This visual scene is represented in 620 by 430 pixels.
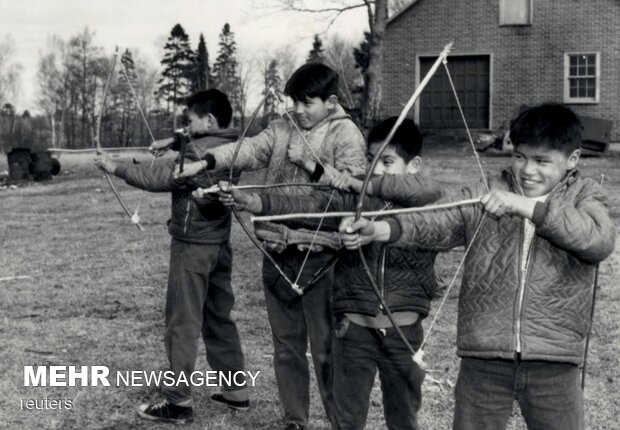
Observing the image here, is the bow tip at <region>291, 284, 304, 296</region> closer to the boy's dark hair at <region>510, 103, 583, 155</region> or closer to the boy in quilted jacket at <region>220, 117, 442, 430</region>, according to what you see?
the boy in quilted jacket at <region>220, 117, 442, 430</region>

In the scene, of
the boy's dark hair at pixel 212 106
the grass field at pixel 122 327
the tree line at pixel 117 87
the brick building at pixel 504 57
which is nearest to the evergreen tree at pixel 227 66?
the tree line at pixel 117 87

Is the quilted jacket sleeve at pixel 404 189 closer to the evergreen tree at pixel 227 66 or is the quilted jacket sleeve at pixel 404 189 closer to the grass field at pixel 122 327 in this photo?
the grass field at pixel 122 327

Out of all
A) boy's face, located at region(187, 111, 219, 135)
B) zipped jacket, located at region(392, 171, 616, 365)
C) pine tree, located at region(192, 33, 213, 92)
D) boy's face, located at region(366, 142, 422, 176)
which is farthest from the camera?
pine tree, located at region(192, 33, 213, 92)

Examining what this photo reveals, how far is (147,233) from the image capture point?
12742mm

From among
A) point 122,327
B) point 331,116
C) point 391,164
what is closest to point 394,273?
point 391,164

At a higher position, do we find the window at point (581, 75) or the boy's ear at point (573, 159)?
the window at point (581, 75)

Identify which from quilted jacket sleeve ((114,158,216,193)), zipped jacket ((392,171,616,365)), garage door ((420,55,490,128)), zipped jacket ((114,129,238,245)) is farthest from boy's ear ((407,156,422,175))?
garage door ((420,55,490,128))

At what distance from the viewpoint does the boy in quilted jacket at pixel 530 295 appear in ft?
10.4

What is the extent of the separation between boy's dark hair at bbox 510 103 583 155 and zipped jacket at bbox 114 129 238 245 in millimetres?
1950

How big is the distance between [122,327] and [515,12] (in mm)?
23280

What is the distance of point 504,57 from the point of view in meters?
28.0

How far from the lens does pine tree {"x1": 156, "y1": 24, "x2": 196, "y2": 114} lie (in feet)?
213

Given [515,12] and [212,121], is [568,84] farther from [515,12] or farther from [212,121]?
[212,121]

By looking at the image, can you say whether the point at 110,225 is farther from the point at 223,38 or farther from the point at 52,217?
the point at 223,38
